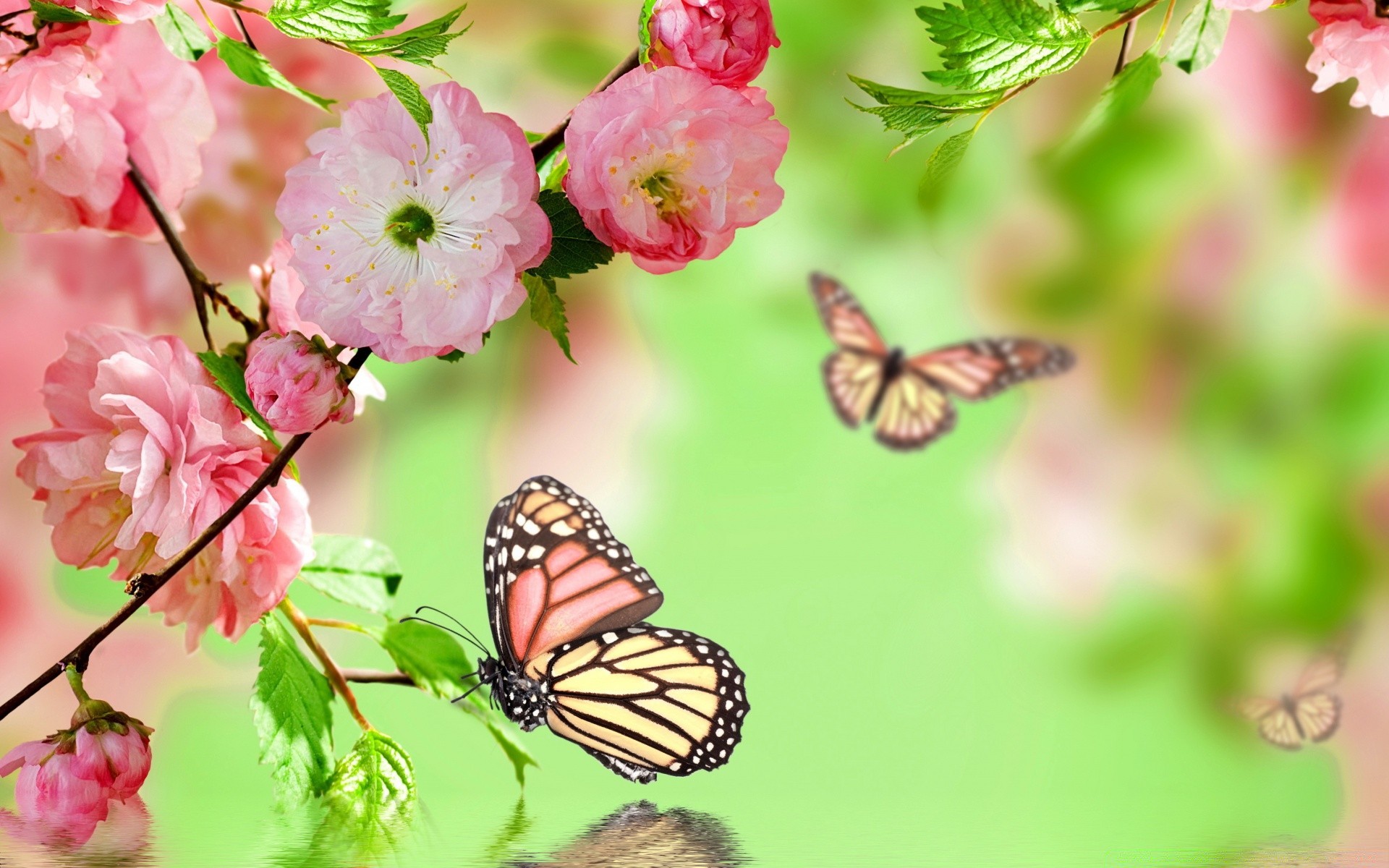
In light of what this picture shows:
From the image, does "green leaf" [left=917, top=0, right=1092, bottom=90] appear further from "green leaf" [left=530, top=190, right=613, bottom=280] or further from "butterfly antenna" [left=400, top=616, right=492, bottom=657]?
"butterfly antenna" [left=400, top=616, right=492, bottom=657]

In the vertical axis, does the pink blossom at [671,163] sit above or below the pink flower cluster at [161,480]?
above

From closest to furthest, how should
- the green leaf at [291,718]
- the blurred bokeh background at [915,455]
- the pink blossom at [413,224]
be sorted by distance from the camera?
the pink blossom at [413,224], the green leaf at [291,718], the blurred bokeh background at [915,455]

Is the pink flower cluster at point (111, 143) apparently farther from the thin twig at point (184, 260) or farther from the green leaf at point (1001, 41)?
the green leaf at point (1001, 41)

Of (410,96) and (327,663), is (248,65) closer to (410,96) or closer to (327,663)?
(410,96)

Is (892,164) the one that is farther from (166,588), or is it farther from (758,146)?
(166,588)

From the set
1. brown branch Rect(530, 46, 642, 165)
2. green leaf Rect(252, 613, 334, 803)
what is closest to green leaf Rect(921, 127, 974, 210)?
brown branch Rect(530, 46, 642, 165)

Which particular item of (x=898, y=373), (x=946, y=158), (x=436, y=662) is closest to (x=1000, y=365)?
(x=898, y=373)

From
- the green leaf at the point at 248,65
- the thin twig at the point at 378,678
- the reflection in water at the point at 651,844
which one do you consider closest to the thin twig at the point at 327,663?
the thin twig at the point at 378,678

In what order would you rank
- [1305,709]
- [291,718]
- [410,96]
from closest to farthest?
1. [410,96]
2. [291,718]
3. [1305,709]
